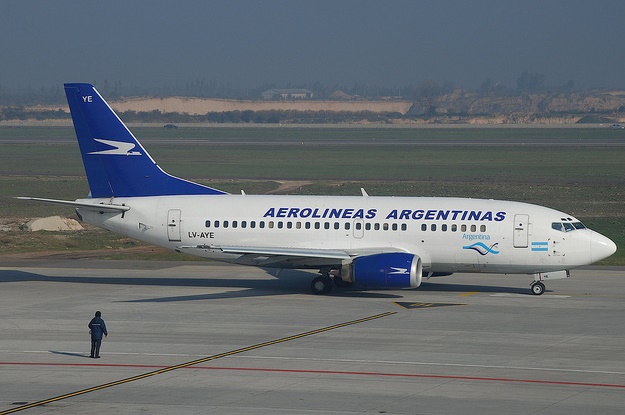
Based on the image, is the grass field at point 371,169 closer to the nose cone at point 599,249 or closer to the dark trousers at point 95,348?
the nose cone at point 599,249

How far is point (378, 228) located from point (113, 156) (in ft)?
40.4

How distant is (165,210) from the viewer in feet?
146

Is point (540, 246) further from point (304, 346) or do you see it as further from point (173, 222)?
point (173, 222)

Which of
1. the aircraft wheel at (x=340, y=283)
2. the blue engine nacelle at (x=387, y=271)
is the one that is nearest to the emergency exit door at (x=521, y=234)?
the blue engine nacelle at (x=387, y=271)

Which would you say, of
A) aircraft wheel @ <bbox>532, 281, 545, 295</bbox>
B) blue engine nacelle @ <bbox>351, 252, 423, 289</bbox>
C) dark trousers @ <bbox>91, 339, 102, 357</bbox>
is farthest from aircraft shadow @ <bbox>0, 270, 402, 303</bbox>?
dark trousers @ <bbox>91, 339, 102, 357</bbox>

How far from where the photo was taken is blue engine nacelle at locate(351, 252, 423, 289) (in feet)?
132

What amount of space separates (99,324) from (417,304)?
14622mm

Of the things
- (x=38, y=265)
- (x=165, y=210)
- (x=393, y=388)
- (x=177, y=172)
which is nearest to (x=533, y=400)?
(x=393, y=388)

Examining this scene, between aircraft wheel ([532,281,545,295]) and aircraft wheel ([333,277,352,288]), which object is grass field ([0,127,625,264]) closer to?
aircraft wheel ([532,281,545,295])

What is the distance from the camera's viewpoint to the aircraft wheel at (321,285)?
42.8 meters

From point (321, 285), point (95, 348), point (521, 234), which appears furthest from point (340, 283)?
point (95, 348)

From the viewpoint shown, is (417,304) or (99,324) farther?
(417,304)

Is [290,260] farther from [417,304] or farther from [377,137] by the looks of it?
[377,137]

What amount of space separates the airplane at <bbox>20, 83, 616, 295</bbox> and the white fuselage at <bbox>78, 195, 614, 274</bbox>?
0.14 ft
